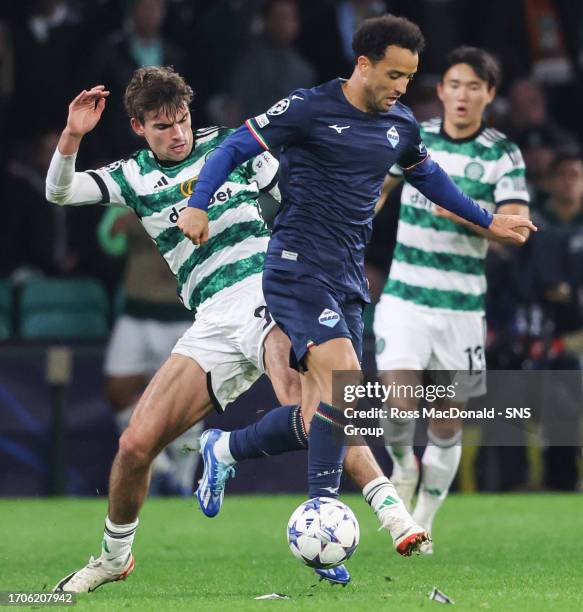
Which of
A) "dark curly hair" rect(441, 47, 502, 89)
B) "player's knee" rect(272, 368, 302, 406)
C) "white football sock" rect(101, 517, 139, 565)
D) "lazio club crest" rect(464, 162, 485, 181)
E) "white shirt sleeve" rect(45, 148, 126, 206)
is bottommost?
"white football sock" rect(101, 517, 139, 565)

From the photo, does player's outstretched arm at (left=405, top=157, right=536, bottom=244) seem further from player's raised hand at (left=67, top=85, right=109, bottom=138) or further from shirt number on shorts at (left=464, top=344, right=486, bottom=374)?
shirt number on shorts at (left=464, top=344, right=486, bottom=374)

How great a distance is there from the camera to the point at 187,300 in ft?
25.1

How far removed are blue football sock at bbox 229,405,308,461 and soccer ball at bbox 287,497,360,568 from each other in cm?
65

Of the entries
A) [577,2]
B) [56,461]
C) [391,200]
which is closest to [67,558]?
[56,461]

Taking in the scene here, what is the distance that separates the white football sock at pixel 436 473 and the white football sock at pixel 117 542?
7.65 feet

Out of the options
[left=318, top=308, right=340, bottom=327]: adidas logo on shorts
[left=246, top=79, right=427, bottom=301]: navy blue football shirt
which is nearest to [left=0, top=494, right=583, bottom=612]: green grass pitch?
[left=318, top=308, right=340, bottom=327]: adidas logo on shorts

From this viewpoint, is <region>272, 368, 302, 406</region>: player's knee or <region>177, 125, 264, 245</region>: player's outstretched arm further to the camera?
<region>272, 368, 302, 406</region>: player's knee

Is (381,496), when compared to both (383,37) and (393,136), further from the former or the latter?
(383,37)

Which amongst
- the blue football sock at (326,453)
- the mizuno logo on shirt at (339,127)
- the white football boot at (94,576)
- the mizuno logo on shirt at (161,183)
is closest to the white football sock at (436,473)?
the white football boot at (94,576)

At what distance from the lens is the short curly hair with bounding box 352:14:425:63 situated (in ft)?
22.2

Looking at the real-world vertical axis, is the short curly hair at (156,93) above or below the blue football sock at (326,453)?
above

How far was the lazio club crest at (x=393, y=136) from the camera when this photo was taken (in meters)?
7.01

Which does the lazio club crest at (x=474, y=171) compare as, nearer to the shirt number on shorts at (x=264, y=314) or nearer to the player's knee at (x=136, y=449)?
the shirt number on shorts at (x=264, y=314)

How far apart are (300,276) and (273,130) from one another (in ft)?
2.12
